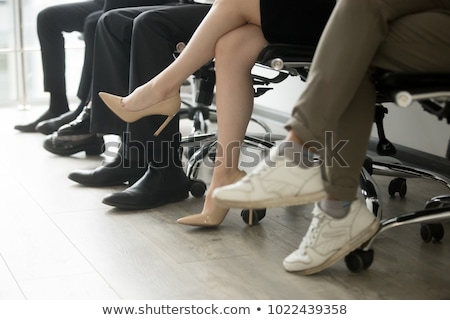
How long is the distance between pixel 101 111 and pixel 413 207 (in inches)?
43.3

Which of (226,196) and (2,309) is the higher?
(226,196)

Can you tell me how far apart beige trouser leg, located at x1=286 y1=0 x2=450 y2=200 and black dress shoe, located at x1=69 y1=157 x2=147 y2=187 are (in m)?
1.06

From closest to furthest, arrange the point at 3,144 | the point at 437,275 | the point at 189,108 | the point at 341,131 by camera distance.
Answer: the point at 341,131 → the point at 437,275 → the point at 3,144 → the point at 189,108

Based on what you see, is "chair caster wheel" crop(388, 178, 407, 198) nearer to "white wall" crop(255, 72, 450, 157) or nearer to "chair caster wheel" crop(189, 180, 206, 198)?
"white wall" crop(255, 72, 450, 157)

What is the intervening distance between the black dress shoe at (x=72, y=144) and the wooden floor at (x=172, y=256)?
18.5 inches

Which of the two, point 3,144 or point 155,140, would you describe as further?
point 3,144

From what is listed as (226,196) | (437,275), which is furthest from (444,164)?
(226,196)

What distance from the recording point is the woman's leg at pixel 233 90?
201 centimetres

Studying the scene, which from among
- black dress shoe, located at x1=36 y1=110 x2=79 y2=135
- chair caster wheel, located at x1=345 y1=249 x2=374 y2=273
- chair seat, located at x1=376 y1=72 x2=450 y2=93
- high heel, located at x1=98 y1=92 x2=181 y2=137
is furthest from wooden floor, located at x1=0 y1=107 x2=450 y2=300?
black dress shoe, located at x1=36 y1=110 x2=79 y2=135

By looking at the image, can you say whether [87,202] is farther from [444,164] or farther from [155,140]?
[444,164]

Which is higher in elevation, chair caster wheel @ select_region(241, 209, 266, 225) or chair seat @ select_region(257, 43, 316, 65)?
chair seat @ select_region(257, 43, 316, 65)

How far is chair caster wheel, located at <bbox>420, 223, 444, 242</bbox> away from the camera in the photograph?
2.06 metres

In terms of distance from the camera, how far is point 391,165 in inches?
96.4

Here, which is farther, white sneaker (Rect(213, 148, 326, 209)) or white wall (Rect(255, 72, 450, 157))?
white wall (Rect(255, 72, 450, 157))
